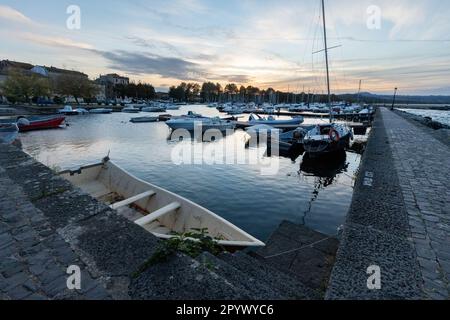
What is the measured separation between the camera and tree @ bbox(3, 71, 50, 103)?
61.0m

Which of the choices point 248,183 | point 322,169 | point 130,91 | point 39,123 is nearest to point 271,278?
point 248,183

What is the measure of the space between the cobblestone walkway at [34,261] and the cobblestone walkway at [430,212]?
4.19 m

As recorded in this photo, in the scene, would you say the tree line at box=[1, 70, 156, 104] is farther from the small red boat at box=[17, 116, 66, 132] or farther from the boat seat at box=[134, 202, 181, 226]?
the boat seat at box=[134, 202, 181, 226]

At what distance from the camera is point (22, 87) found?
6184 centimetres

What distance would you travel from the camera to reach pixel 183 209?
654 centimetres

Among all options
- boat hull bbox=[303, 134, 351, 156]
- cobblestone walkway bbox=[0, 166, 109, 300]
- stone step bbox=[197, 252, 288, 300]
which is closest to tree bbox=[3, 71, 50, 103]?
boat hull bbox=[303, 134, 351, 156]

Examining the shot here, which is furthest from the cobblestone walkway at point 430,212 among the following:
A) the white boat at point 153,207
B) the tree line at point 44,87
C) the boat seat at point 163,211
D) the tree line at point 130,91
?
the tree line at point 130,91

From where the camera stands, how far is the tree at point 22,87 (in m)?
61.0

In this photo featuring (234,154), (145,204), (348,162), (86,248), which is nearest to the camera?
(86,248)

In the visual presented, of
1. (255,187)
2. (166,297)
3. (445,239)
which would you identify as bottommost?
(255,187)

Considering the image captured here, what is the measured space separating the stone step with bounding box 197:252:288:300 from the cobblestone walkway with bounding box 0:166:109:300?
3.89 feet

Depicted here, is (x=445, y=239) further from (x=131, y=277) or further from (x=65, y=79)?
(x=65, y=79)
